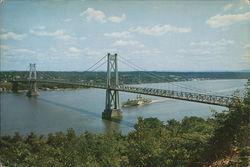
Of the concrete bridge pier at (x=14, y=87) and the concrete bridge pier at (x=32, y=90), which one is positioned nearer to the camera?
the concrete bridge pier at (x=32, y=90)

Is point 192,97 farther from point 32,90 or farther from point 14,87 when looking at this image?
point 14,87

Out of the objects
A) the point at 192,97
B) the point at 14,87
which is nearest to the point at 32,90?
the point at 14,87

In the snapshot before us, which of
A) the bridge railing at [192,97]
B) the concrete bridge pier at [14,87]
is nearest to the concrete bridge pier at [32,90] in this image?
the concrete bridge pier at [14,87]

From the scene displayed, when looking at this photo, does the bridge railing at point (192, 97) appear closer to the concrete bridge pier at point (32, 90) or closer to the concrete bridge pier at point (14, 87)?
the concrete bridge pier at point (32, 90)

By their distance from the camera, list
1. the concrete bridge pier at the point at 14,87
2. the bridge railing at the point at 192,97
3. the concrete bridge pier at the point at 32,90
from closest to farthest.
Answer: the bridge railing at the point at 192,97 → the concrete bridge pier at the point at 32,90 → the concrete bridge pier at the point at 14,87

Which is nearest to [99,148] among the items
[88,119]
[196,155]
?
[196,155]

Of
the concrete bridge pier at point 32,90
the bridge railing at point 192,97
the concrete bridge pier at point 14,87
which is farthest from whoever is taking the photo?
the concrete bridge pier at point 14,87

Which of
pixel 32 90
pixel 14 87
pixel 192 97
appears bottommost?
pixel 32 90

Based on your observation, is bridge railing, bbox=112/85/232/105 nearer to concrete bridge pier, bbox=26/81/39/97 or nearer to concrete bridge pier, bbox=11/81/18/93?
concrete bridge pier, bbox=26/81/39/97

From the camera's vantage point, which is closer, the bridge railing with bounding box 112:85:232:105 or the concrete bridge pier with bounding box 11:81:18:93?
the bridge railing with bounding box 112:85:232:105

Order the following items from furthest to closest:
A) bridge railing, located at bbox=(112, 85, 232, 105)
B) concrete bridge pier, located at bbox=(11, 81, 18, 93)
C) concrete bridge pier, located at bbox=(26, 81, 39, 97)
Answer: concrete bridge pier, located at bbox=(11, 81, 18, 93) < concrete bridge pier, located at bbox=(26, 81, 39, 97) < bridge railing, located at bbox=(112, 85, 232, 105)

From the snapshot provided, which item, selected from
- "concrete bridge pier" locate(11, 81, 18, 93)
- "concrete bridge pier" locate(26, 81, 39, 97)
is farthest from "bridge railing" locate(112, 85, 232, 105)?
"concrete bridge pier" locate(11, 81, 18, 93)
